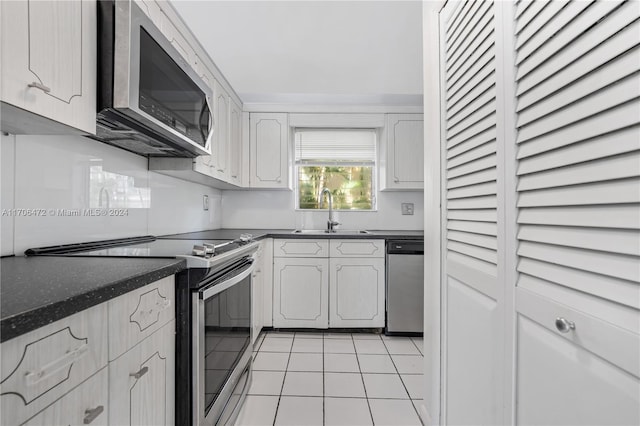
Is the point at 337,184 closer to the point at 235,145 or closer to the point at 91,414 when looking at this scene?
the point at 235,145

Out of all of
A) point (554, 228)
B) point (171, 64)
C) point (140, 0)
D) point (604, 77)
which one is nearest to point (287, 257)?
point (171, 64)

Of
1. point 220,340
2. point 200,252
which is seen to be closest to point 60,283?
point 200,252

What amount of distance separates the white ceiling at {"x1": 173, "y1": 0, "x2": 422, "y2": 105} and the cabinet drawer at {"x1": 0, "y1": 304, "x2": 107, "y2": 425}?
1832mm

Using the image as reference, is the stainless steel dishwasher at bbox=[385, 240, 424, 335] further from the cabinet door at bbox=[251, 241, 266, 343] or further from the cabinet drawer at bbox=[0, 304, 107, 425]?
the cabinet drawer at bbox=[0, 304, 107, 425]

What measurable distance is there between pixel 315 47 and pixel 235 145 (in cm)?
116

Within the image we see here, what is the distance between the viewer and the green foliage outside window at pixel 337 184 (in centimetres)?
343

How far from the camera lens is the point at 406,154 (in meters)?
3.12

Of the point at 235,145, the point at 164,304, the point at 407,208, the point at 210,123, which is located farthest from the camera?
the point at 407,208

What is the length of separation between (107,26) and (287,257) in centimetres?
205

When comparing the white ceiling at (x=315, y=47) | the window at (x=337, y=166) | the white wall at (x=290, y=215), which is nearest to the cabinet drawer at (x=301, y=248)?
the white wall at (x=290, y=215)

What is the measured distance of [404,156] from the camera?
3123mm

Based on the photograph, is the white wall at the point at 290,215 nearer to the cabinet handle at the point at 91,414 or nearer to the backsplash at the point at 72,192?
the backsplash at the point at 72,192

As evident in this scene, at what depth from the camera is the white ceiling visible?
5.90 ft

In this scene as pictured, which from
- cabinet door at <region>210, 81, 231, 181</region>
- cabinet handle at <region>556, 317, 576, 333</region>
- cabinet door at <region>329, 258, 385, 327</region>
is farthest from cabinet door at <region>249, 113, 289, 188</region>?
cabinet handle at <region>556, 317, 576, 333</region>
